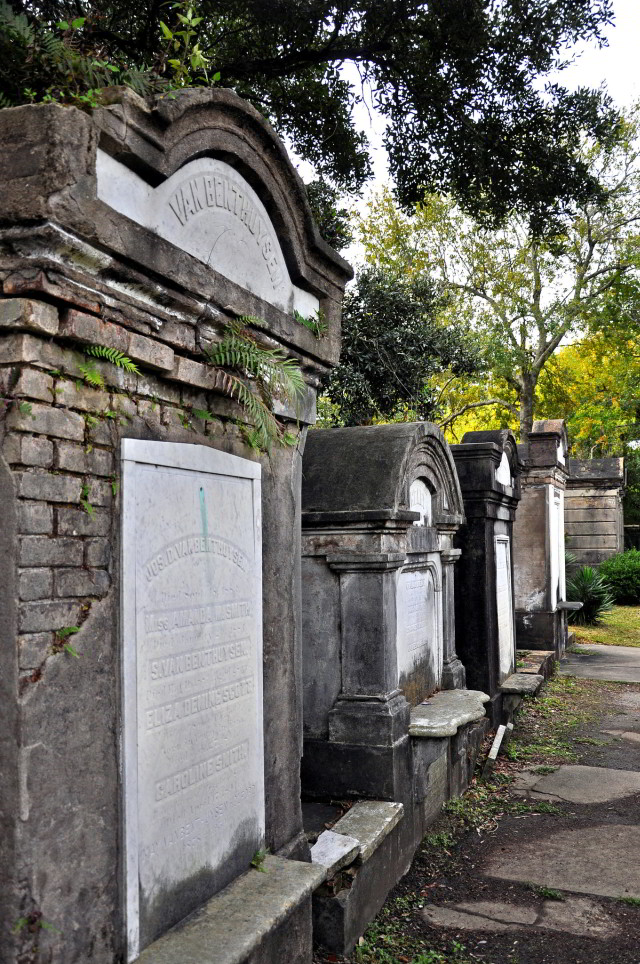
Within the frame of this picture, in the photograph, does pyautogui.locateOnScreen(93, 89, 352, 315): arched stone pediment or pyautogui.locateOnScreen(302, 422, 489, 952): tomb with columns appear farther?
pyautogui.locateOnScreen(302, 422, 489, 952): tomb with columns

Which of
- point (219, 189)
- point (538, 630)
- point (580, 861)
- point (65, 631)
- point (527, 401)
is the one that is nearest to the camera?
point (65, 631)

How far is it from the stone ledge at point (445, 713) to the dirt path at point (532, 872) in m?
0.75

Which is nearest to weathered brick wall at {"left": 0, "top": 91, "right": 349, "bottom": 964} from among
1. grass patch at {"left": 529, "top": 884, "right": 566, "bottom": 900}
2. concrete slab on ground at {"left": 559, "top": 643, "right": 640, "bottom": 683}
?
grass patch at {"left": 529, "top": 884, "right": 566, "bottom": 900}

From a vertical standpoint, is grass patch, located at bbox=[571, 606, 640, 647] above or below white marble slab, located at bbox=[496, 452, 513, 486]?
below

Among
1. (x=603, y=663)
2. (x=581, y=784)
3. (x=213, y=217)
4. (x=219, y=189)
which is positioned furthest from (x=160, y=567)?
(x=603, y=663)

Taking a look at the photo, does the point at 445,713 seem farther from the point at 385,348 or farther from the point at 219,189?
the point at 385,348

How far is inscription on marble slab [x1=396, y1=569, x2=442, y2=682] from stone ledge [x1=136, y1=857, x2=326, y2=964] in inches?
94.0

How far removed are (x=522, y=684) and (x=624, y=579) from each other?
9729 millimetres

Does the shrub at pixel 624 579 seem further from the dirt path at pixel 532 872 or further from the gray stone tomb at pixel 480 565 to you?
the dirt path at pixel 532 872

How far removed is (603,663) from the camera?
11.7 m

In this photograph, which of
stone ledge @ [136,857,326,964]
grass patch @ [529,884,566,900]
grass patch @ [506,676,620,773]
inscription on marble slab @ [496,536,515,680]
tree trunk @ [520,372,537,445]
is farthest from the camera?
tree trunk @ [520,372,537,445]

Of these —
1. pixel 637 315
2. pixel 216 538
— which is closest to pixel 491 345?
pixel 637 315

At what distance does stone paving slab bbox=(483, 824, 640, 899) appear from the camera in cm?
477

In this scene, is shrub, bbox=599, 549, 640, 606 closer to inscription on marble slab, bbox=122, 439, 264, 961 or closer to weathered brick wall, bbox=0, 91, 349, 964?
inscription on marble slab, bbox=122, 439, 264, 961
